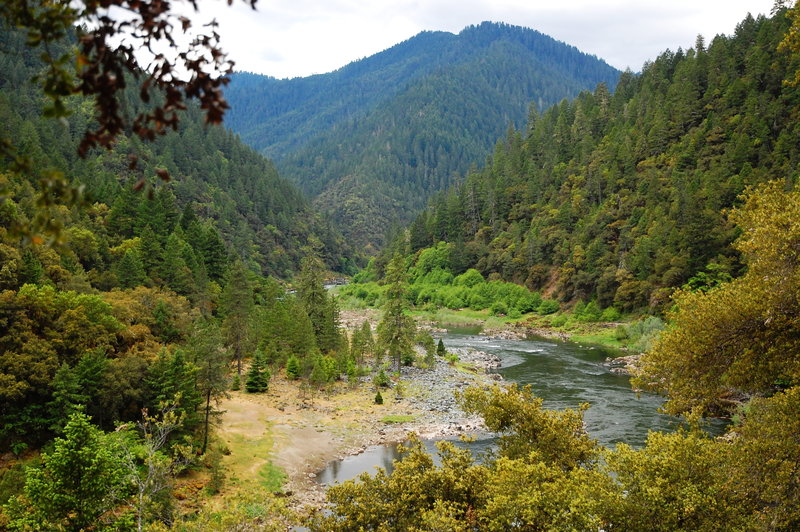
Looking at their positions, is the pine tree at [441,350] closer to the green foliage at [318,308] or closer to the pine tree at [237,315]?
the green foliage at [318,308]

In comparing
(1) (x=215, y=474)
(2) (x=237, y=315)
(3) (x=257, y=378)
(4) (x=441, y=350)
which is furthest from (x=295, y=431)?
(4) (x=441, y=350)

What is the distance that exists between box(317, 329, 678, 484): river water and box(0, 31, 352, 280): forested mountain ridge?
25.1 meters

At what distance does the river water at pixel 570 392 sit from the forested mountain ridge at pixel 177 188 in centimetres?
2510

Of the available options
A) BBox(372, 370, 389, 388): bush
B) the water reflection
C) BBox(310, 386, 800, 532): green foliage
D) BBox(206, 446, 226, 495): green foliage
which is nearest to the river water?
the water reflection

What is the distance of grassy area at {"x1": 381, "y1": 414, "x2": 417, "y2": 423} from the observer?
39562 millimetres

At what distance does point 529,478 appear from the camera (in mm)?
14117

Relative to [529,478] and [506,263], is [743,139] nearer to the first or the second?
[506,263]

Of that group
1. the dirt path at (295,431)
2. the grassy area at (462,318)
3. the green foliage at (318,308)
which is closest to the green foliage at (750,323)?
the dirt path at (295,431)

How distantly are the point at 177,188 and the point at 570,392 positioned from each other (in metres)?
102

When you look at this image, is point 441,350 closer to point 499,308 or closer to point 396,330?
point 396,330

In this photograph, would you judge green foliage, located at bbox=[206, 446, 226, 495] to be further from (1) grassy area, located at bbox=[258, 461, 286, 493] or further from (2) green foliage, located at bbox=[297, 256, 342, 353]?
(2) green foliage, located at bbox=[297, 256, 342, 353]

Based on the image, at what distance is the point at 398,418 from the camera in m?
40.2

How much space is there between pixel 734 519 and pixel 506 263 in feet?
296

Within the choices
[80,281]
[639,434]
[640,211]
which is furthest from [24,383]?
[640,211]
